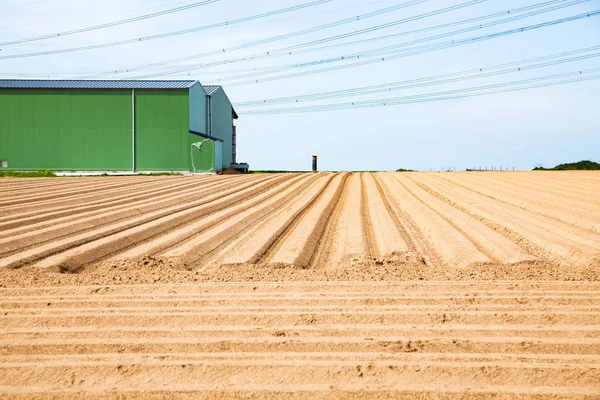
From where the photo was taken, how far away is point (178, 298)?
5383mm

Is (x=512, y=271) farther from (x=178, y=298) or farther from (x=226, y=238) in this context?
(x=226, y=238)

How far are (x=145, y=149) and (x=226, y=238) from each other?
2191 centimetres

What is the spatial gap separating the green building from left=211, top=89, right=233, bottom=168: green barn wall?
5.47 metres

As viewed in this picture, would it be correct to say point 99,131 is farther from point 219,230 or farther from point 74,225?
point 219,230

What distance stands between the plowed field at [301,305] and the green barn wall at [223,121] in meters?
25.6

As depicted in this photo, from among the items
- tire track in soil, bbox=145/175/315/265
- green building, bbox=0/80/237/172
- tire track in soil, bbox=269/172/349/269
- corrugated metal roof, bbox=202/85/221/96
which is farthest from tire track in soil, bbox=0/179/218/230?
corrugated metal roof, bbox=202/85/221/96

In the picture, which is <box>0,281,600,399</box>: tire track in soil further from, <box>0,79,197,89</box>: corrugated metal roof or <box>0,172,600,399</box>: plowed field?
<box>0,79,197,89</box>: corrugated metal roof

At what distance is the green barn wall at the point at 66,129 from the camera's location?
97.2 ft

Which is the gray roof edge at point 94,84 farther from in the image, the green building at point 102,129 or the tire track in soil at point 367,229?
the tire track in soil at point 367,229

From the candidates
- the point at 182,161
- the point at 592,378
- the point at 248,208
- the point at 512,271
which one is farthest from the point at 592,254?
the point at 182,161

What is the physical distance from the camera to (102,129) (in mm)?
29812

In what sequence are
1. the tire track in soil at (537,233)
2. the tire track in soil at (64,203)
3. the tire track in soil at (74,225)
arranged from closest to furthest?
the tire track in soil at (537,233) → the tire track in soil at (74,225) → the tire track in soil at (64,203)

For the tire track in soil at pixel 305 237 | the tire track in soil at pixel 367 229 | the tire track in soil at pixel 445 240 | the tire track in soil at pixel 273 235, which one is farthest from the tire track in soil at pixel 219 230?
the tire track in soil at pixel 445 240

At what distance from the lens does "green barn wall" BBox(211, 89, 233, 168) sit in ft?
118
